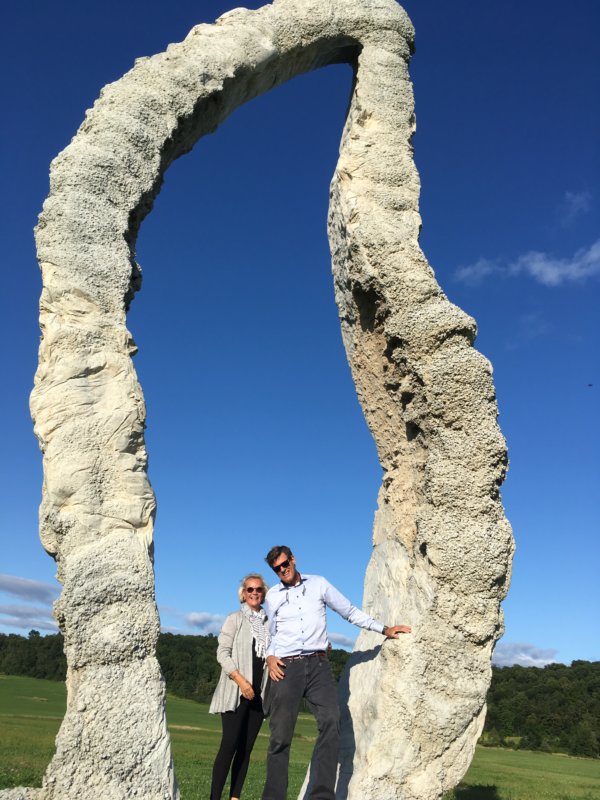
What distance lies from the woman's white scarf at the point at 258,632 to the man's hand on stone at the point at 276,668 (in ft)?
1.34

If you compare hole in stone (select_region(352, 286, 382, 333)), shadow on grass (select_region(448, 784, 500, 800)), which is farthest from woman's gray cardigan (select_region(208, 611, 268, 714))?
shadow on grass (select_region(448, 784, 500, 800))

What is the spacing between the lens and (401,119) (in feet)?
26.7

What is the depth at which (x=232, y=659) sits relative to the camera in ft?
20.4

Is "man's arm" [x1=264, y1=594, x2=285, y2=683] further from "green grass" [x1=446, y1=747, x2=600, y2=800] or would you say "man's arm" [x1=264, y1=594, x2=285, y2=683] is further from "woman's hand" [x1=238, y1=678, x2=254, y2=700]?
"green grass" [x1=446, y1=747, x2=600, y2=800]

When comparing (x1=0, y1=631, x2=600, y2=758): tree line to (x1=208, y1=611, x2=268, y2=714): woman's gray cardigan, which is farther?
(x1=0, y1=631, x2=600, y2=758): tree line

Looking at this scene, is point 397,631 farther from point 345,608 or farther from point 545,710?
point 545,710

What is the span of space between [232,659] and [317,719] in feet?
2.96

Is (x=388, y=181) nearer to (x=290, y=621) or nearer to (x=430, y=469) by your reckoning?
(x=430, y=469)

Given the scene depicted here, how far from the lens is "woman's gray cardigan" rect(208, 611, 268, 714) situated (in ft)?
20.1

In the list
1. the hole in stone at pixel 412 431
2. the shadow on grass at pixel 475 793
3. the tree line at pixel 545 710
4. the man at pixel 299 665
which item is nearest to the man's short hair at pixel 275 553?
the man at pixel 299 665

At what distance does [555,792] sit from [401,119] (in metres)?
11.5

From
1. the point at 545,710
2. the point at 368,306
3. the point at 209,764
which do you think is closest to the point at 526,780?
the point at 209,764

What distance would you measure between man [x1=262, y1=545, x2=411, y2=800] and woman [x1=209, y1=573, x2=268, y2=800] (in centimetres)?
28

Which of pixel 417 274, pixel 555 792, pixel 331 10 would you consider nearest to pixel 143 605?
pixel 417 274
